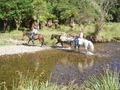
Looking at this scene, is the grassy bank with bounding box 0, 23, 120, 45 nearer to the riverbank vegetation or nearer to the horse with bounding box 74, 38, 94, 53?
the riverbank vegetation

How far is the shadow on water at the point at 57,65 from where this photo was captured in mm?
14758

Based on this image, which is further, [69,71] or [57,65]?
[57,65]

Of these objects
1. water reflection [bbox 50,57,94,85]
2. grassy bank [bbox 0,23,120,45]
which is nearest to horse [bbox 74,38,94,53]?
water reflection [bbox 50,57,94,85]

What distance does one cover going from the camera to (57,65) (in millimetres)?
18484

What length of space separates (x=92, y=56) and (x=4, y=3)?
13.4 meters

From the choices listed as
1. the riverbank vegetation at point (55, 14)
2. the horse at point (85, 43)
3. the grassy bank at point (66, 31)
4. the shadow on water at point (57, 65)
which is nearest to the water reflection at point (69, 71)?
the shadow on water at point (57, 65)

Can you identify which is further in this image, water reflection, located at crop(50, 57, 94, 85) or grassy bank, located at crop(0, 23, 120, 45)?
grassy bank, located at crop(0, 23, 120, 45)

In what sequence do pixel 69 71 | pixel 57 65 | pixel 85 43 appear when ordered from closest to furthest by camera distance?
pixel 69 71 < pixel 57 65 < pixel 85 43

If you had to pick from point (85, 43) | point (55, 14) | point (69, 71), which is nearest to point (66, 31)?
point (55, 14)

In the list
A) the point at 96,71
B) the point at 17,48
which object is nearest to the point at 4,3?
the point at 17,48

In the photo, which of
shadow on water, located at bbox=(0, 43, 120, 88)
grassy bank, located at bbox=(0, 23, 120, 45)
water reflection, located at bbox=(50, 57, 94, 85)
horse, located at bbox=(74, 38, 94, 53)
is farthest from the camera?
grassy bank, located at bbox=(0, 23, 120, 45)

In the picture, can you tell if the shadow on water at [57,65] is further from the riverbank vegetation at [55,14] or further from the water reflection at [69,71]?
the riverbank vegetation at [55,14]

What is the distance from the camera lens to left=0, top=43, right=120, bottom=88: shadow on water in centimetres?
1476

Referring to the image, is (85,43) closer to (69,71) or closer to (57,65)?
(57,65)
